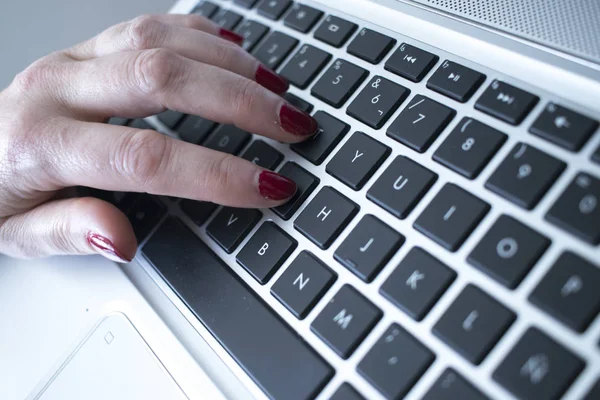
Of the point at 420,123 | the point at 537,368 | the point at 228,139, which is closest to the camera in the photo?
the point at 537,368

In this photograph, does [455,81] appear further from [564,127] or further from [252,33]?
[252,33]

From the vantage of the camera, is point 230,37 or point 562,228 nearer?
point 562,228

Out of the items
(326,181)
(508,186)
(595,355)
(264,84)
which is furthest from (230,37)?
(595,355)

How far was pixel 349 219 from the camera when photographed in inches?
15.4

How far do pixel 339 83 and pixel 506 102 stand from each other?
0.15 m

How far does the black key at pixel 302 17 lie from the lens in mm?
515

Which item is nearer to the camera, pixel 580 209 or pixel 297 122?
pixel 580 209

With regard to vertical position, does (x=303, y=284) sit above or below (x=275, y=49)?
below

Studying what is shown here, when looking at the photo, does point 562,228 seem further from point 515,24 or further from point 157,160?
point 157,160

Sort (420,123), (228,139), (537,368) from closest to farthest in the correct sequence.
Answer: (537,368) < (420,123) < (228,139)

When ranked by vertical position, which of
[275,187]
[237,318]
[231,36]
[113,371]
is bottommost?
[113,371]

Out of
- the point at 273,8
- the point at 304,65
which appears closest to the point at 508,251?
the point at 304,65

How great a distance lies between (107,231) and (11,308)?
152 mm

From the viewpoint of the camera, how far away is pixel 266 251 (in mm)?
417
